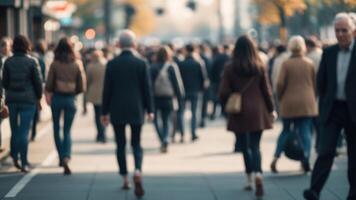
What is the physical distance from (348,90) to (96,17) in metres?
82.6

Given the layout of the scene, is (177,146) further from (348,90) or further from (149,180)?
(348,90)

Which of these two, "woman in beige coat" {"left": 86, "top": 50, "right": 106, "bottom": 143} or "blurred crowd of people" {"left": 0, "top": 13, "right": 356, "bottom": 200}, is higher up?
"blurred crowd of people" {"left": 0, "top": 13, "right": 356, "bottom": 200}

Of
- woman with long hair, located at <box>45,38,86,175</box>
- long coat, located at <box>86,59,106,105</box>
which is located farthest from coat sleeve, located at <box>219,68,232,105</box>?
long coat, located at <box>86,59,106,105</box>

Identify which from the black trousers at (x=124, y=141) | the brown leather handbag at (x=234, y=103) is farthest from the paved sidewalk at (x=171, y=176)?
the brown leather handbag at (x=234, y=103)

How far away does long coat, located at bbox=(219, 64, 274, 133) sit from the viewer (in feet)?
44.5

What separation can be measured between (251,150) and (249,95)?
2.03 ft

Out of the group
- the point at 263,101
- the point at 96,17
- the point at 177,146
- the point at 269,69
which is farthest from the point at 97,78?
the point at 96,17

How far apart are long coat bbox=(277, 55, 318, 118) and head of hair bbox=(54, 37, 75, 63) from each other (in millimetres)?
2858

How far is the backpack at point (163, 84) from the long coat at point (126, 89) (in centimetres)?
717

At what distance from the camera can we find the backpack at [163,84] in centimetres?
2117

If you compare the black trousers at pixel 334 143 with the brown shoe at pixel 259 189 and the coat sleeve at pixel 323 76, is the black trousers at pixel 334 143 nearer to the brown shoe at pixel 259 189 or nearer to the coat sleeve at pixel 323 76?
the coat sleeve at pixel 323 76

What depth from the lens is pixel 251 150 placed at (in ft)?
44.9

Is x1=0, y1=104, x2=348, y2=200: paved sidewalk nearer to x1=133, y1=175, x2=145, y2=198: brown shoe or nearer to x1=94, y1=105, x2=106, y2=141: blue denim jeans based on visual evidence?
x1=133, y1=175, x2=145, y2=198: brown shoe

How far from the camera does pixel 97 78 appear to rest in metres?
22.8
